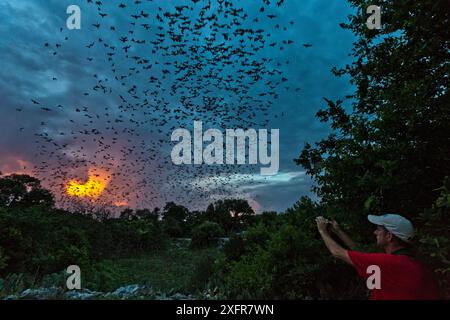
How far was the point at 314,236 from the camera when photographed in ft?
30.5

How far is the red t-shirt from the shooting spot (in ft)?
13.2

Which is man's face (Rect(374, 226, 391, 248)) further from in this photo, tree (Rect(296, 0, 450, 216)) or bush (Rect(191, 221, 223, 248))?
bush (Rect(191, 221, 223, 248))

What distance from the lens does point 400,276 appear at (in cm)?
404

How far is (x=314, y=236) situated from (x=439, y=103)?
396cm

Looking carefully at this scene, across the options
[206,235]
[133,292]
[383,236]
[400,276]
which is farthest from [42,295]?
[206,235]

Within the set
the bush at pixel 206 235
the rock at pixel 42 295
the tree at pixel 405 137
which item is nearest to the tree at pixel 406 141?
the tree at pixel 405 137

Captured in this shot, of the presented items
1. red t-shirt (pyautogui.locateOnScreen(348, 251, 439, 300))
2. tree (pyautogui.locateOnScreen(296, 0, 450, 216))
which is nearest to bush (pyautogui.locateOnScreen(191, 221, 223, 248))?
tree (pyautogui.locateOnScreen(296, 0, 450, 216))

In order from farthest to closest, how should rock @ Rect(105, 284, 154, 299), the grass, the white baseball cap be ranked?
the grass < rock @ Rect(105, 284, 154, 299) < the white baseball cap

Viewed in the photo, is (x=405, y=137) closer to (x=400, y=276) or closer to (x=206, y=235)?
(x=400, y=276)

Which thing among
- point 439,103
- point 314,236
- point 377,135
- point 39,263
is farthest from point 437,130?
point 39,263

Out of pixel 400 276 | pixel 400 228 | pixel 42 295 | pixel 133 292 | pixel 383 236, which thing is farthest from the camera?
pixel 133 292

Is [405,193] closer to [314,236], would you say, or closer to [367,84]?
[314,236]

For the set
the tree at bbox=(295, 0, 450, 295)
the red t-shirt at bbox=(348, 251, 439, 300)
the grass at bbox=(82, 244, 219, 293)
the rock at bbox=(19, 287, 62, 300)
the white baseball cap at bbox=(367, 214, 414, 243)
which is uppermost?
the tree at bbox=(295, 0, 450, 295)

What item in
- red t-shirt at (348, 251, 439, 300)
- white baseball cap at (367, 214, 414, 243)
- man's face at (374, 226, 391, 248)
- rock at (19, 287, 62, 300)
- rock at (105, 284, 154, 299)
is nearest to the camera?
red t-shirt at (348, 251, 439, 300)
